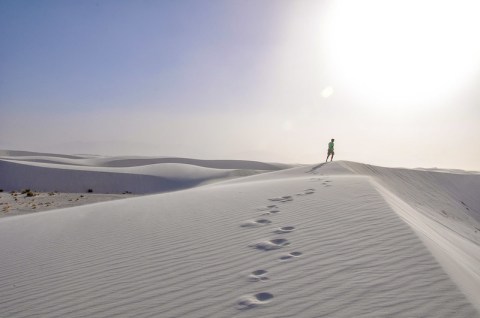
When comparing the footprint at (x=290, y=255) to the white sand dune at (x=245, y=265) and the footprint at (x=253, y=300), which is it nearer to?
the white sand dune at (x=245, y=265)

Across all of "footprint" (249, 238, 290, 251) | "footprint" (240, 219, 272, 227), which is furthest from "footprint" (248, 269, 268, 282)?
"footprint" (240, 219, 272, 227)

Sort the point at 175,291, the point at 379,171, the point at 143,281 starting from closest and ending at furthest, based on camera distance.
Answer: the point at 175,291
the point at 143,281
the point at 379,171

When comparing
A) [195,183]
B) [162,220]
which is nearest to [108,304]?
[162,220]

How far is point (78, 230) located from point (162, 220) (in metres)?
1.53

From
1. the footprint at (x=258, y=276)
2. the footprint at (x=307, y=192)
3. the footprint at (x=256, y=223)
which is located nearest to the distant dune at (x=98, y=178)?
the footprint at (x=307, y=192)

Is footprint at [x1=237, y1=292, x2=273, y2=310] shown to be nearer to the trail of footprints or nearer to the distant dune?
the trail of footprints

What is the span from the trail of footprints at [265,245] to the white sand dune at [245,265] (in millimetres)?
16

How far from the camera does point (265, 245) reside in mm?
4789

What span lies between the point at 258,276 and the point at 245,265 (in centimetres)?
39

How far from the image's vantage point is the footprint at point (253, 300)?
3.25 m

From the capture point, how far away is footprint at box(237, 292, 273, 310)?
3249mm

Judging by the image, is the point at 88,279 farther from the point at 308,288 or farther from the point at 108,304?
the point at 308,288

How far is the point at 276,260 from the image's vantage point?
165 inches

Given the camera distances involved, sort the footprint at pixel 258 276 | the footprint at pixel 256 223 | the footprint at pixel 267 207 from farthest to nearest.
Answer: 1. the footprint at pixel 267 207
2. the footprint at pixel 256 223
3. the footprint at pixel 258 276
